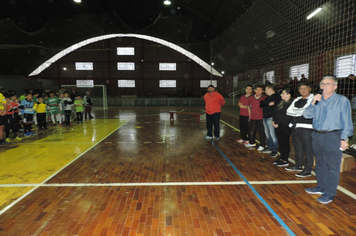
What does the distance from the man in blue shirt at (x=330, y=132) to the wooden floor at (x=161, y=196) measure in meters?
0.37

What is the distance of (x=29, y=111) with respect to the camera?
8336 millimetres

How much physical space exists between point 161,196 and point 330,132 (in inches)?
104

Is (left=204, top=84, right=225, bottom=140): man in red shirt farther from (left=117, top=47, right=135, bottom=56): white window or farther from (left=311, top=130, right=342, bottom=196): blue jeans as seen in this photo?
(left=117, top=47, right=135, bottom=56): white window

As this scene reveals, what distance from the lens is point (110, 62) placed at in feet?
93.3

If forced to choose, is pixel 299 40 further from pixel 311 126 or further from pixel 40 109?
pixel 40 109

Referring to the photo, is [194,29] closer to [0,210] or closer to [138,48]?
[138,48]

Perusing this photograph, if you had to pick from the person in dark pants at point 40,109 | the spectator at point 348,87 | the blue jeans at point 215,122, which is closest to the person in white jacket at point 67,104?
the person in dark pants at point 40,109

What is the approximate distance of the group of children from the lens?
658 cm

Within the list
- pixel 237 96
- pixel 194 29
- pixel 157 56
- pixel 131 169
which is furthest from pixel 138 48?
pixel 131 169

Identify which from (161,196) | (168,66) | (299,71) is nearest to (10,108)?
(161,196)

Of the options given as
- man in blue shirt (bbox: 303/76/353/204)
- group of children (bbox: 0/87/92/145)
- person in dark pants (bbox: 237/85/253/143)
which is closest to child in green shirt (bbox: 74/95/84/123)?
group of children (bbox: 0/87/92/145)

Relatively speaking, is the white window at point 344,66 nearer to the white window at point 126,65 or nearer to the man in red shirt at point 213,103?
the man in red shirt at point 213,103

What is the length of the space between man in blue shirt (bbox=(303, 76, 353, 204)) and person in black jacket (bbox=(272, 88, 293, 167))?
3.93ft

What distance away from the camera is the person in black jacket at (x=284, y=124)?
438cm
